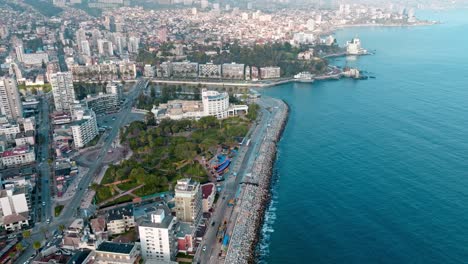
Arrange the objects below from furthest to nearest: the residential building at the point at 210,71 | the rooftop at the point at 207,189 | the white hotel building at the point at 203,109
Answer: the residential building at the point at 210,71, the white hotel building at the point at 203,109, the rooftop at the point at 207,189

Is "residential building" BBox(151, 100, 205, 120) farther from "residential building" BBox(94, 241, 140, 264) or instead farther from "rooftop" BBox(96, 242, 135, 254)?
"residential building" BBox(94, 241, 140, 264)

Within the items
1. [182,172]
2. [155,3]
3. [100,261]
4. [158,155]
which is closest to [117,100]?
[158,155]

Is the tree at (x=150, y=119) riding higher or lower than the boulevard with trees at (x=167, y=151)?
higher

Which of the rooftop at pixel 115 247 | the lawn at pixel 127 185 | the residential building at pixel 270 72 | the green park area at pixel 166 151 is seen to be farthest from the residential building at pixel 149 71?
the rooftop at pixel 115 247

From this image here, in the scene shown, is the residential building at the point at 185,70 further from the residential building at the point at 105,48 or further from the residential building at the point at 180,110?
the residential building at the point at 180,110

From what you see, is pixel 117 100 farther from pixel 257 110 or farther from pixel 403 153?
pixel 403 153

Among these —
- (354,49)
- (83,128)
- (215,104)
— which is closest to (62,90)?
(83,128)

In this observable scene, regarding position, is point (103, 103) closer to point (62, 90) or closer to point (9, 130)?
point (62, 90)
